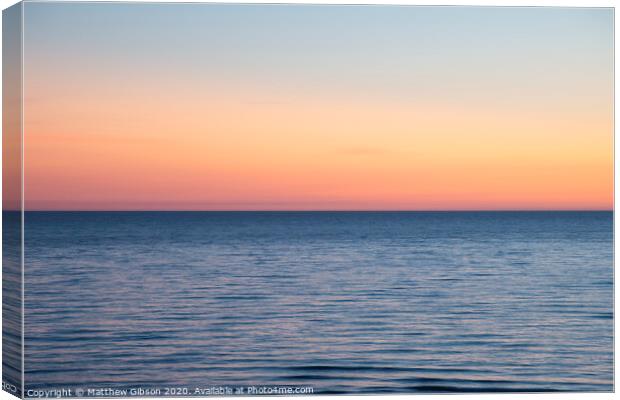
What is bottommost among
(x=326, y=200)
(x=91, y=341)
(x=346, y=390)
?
(x=346, y=390)

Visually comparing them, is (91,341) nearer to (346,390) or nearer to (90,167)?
(90,167)

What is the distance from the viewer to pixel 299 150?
10.0 metres

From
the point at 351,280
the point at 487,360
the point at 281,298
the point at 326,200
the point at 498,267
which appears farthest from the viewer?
the point at 498,267

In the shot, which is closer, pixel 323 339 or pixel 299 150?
pixel 323 339

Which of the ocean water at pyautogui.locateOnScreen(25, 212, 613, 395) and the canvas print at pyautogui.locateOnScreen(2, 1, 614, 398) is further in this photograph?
the ocean water at pyautogui.locateOnScreen(25, 212, 613, 395)

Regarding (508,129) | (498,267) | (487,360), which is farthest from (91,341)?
(498,267)

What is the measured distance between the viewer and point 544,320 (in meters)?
9.88

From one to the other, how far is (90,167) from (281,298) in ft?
23.8

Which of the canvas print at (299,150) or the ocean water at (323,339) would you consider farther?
the ocean water at (323,339)

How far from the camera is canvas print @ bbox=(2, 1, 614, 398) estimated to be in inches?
325

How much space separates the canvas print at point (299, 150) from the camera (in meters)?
8.26

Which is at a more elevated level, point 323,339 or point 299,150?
point 299,150

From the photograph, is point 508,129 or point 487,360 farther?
point 508,129

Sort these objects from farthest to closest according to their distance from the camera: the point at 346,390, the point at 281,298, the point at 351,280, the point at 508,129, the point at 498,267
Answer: the point at 498,267
the point at 351,280
the point at 281,298
the point at 508,129
the point at 346,390
